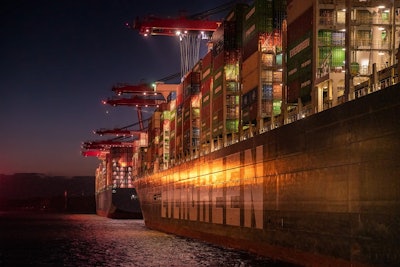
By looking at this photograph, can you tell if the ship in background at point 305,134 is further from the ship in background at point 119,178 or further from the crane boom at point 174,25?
the ship in background at point 119,178

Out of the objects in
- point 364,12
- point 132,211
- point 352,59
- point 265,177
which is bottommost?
point 132,211

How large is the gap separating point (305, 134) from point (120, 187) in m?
78.4

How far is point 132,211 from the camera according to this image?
91.1 m

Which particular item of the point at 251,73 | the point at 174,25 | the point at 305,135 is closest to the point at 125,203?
the point at 174,25

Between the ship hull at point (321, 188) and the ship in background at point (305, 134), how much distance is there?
4 centimetres

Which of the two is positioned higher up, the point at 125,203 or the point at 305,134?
the point at 305,134

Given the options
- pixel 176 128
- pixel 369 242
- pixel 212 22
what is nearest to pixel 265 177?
pixel 369 242

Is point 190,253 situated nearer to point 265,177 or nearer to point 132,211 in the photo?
point 265,177

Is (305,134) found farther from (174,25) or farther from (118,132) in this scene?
(118,132)

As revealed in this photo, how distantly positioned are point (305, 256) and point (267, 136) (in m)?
6.30

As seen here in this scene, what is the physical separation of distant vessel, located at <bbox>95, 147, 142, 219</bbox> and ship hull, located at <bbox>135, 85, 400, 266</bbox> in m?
59.8

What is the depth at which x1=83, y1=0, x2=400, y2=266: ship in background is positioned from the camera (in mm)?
15289

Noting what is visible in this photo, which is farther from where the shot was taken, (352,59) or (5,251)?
(5,251)

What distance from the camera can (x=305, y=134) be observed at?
20.1 m
